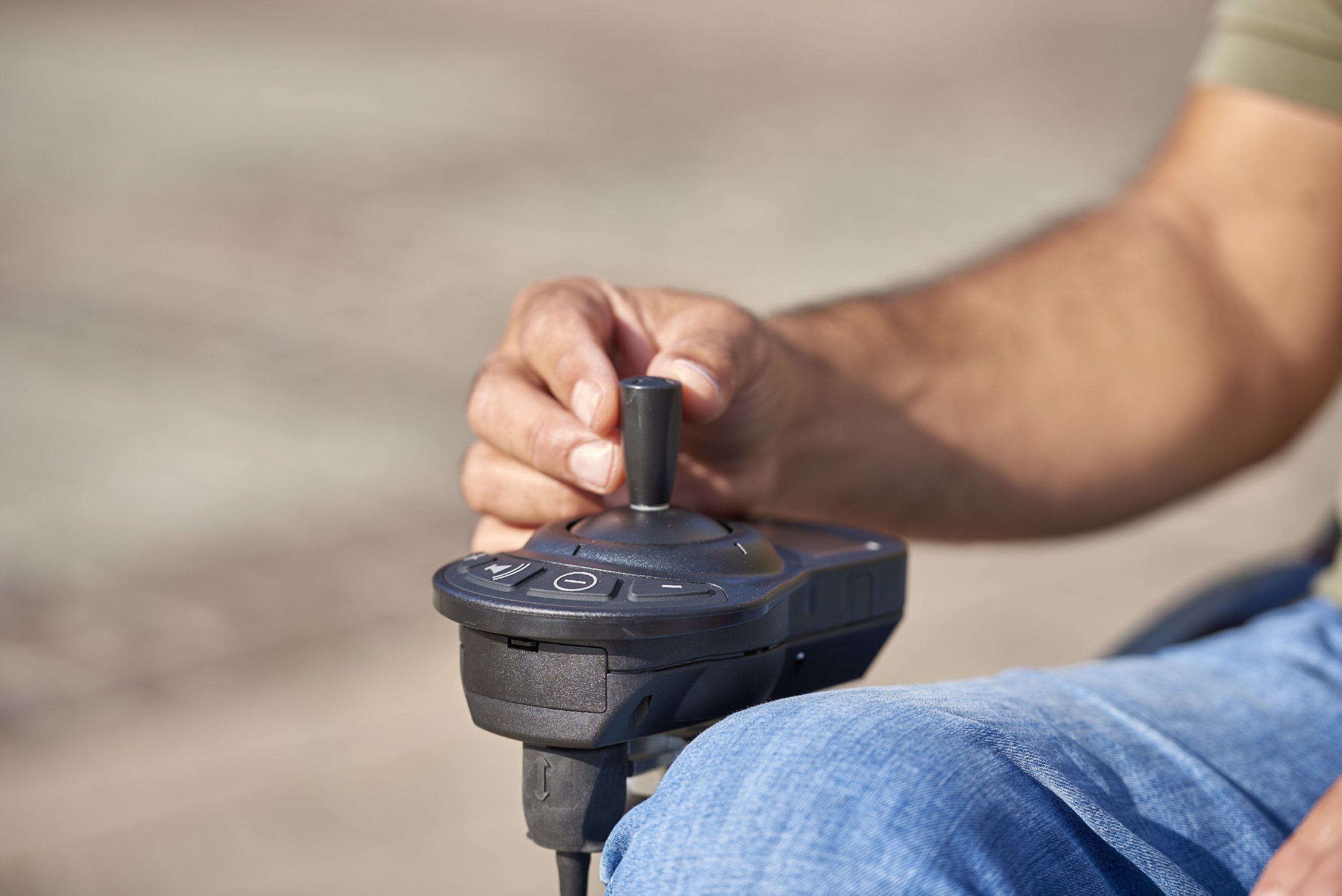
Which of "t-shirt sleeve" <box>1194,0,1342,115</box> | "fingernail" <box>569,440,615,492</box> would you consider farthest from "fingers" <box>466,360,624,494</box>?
"t-shirt sleeve" <box>1194,0,1342,115</box>

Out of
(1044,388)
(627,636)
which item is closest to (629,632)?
(627,636)

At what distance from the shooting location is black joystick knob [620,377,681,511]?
102cm

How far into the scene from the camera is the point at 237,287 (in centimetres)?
520

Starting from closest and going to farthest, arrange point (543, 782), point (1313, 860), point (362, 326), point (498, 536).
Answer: point (1313, 860), point (543, 782), point (498, 536), point (362, 326)

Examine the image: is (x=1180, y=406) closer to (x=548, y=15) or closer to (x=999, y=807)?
(x=999, y=807)

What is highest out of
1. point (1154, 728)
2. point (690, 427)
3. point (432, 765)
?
point (690, 427)

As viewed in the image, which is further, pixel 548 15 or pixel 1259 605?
pixel 548 15

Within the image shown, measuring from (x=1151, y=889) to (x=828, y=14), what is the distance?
10.2 m

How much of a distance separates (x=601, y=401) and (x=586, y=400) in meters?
0.02

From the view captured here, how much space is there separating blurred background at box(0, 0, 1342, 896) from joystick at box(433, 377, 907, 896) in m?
1.05

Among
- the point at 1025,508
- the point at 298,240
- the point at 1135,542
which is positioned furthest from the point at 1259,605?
the point at 298,240

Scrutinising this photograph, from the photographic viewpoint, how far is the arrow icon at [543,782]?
93 cm

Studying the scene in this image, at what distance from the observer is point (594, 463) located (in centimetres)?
111

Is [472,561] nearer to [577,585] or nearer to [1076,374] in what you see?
[577,585]
